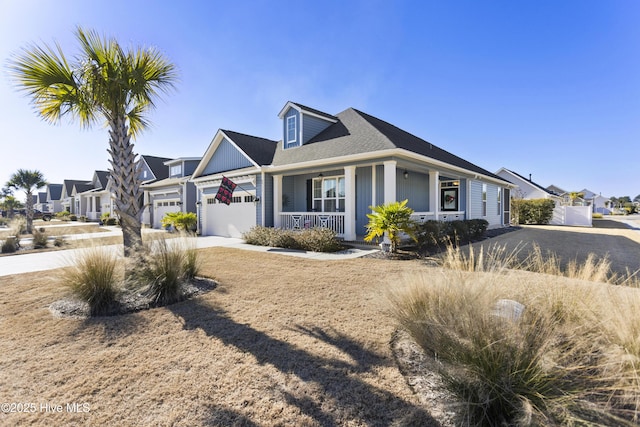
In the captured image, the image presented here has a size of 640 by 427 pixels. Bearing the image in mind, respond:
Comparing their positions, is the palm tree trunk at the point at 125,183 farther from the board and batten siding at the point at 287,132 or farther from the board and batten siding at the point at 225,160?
the board and batten siding at the point at 287,132

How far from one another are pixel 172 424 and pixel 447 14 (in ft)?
42.8

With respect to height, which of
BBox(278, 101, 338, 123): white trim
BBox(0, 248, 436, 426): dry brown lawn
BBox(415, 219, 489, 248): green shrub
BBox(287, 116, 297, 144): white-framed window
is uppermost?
BBox(278, 101, 338, 123): white trim

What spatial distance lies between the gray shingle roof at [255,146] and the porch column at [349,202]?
16.1 feet

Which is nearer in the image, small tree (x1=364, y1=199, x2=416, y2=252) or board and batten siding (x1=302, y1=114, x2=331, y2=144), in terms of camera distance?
small tree (x1=364, y1=199, x2=416, y2=252)

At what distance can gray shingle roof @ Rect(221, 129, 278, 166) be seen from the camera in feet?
46.9

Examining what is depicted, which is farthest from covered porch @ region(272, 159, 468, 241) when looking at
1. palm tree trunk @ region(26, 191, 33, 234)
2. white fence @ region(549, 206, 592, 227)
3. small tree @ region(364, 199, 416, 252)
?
palm tree trunk @ region(26, 191, 33, 234)

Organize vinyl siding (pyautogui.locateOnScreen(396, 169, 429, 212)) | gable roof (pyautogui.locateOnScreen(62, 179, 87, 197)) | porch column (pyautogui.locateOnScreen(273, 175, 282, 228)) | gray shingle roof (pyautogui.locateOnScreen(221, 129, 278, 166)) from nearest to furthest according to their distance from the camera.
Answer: vinyl siding (pyautogui.locateOnScreen(396, 169, 429, 212)) < porch column (pyautogui.locateOnScreen(273, 175, 282, 228)) < gray shingle roof (pyautogui.locateOnScreen(221, 129, 278, 166)) < gable roof (pyautogui.locateOnScreen(62, 179, 87, 197))

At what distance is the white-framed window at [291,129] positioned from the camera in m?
14.2

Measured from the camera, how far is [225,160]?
52.3 ft

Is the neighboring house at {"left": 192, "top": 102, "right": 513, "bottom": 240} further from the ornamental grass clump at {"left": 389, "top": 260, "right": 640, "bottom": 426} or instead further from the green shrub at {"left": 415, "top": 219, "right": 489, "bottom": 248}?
the ornamental grass clump at {"left": 389, "top": 260, "right": 640, "bottom": 426}

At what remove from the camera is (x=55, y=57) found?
5.16m

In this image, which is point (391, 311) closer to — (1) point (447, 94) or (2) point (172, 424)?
(2) point (172, 424)

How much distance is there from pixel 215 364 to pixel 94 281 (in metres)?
3.09

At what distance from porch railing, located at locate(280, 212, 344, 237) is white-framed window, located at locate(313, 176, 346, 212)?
3.90 ft
